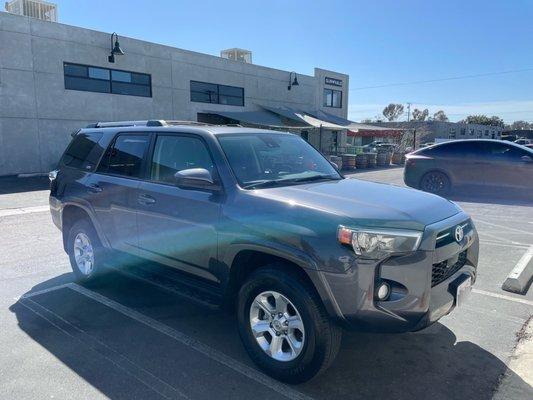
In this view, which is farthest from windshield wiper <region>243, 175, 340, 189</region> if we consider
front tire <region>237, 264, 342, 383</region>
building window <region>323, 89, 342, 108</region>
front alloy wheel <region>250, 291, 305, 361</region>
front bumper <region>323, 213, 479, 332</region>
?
building window <region>323, 89, 342, 108</region>

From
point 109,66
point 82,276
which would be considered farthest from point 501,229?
point 109,66

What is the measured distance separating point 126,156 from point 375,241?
279 cm

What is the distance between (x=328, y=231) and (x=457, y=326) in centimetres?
203

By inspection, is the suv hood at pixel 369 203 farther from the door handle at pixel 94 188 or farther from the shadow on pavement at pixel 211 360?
the door handle at pixel 94 188

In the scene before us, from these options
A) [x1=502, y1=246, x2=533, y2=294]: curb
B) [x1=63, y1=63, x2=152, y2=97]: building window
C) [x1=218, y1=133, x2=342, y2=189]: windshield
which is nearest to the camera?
[x1=218, y1=133, x2=342, y2=189]: windshield

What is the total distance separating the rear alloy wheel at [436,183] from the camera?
11.9 metres

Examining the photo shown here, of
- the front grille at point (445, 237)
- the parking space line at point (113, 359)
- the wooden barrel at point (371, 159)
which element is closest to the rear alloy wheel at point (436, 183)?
the front grille at point (445, 237)

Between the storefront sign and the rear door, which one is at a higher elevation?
the storefront sign

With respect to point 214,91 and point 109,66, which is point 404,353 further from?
point 214,91

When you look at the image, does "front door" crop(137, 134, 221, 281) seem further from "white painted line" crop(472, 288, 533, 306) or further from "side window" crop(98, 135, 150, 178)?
"white painted line" crop(472, 288, 533, 306)

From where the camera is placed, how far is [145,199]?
3.97m

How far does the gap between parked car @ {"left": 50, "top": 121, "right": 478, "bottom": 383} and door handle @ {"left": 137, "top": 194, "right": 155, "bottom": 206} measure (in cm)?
2

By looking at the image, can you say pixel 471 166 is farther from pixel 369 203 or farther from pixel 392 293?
pixel 392 293

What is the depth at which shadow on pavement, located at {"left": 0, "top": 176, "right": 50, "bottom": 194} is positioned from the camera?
13440 mm
